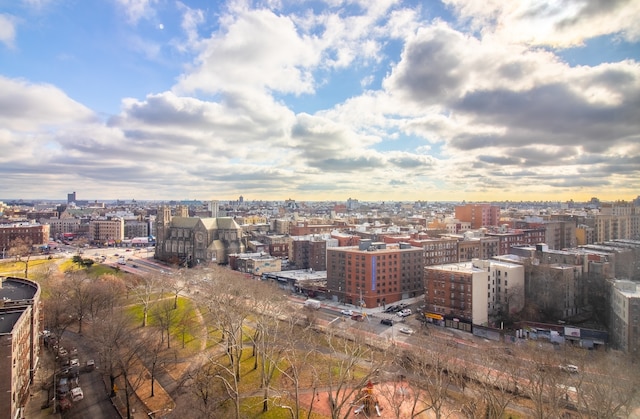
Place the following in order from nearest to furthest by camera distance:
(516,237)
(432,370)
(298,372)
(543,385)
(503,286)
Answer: (543,385), (432,370), (298,372), (503,286), (516,237)

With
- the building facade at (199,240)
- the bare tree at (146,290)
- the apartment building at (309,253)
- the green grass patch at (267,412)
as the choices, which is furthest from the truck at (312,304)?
the building facade at (199,240)

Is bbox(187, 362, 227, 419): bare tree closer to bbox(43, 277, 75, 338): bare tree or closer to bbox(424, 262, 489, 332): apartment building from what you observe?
bbox(43, 277, 75, 338): bare tree

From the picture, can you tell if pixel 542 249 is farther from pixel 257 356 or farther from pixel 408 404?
pixel 257 356

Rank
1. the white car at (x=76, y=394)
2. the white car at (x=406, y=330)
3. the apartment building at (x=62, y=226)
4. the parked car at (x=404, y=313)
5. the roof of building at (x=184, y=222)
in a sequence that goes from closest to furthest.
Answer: the white car at (x=76, y=394) < the white car at (x=406, y=330) < the parked car at (x=404, y=313) < the roof of building at (x=184, y=222) < the apartment building at (x=62, y=226)

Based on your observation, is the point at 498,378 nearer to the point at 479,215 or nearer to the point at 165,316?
the point at 165,316

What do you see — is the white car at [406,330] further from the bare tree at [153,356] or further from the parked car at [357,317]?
the bare tree at [153,356]

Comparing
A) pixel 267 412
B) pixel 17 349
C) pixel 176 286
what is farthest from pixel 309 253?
pixel 17 349
